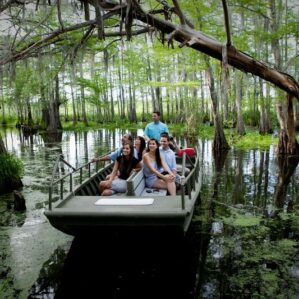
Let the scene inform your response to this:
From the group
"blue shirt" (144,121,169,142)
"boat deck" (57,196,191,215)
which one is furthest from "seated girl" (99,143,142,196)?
"blue shirt" (144,121,169,142)

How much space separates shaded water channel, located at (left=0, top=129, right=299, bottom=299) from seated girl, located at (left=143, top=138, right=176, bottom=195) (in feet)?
3.42

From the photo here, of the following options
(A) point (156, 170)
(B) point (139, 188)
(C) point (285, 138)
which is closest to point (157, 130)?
(A) point (156, 170)

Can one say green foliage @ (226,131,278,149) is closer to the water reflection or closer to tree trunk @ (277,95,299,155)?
tree trunk @ (277,95,299,155)

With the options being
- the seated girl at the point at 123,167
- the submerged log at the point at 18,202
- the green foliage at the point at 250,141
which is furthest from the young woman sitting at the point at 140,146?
the green foliage at the point at 250,141

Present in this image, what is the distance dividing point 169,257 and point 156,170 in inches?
65.5

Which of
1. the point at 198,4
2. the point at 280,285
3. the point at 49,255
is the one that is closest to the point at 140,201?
the point at 49,255

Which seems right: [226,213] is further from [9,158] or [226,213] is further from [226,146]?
[226,146]

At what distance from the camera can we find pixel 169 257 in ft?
19.6

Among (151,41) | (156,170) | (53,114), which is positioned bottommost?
(156,170)

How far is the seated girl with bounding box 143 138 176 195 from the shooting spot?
6758mm

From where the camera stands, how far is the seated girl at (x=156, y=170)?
676 centimetres

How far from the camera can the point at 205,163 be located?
1505 cm

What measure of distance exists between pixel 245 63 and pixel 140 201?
3.87m

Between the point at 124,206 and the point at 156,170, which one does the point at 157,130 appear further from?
the point at 124,206
